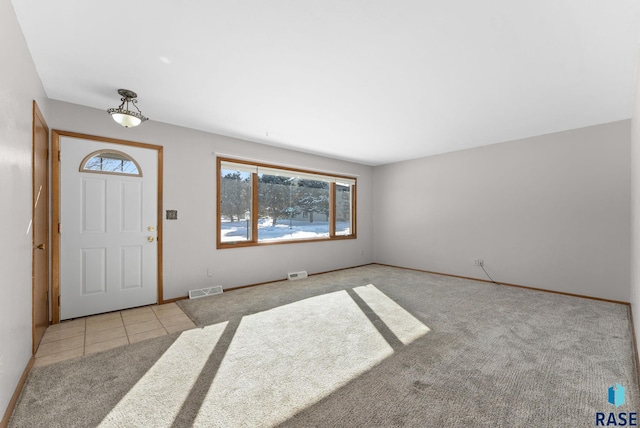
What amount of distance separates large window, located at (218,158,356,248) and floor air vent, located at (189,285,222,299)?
634 millimetres

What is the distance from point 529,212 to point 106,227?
6.04 metres

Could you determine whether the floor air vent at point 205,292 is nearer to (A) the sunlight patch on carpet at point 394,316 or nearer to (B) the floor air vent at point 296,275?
(B) the floor air vent at point 296,275

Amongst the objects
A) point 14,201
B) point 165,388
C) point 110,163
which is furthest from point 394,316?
point 110,163

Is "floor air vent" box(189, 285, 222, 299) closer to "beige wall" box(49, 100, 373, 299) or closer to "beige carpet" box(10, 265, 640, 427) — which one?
"beige wall" box(49, 100, 373, 299)

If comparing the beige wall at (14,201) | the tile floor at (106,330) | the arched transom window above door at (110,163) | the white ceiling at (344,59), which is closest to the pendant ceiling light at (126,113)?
the white ceiling at (344,59)

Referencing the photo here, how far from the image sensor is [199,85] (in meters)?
2.79

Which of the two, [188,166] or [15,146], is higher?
[188,166]

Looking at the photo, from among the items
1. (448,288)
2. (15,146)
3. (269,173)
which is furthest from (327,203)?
(15,146)

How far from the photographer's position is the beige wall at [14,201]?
5.22 ft

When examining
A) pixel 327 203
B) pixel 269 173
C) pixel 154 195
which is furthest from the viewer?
pixel 327 203

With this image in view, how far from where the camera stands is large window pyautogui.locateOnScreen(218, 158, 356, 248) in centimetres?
456

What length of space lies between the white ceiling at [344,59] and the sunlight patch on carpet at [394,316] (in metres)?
2.45

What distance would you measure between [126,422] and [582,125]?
5.86 metres

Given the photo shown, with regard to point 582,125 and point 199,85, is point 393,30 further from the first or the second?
point 582,125
